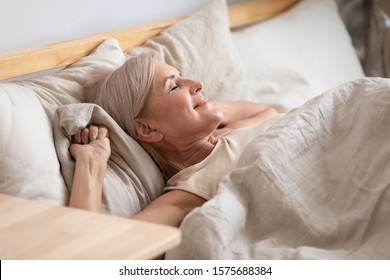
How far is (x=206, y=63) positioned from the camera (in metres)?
2.31

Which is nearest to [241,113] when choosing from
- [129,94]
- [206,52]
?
[206,52]

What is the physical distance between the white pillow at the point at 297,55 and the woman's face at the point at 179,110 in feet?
1.66

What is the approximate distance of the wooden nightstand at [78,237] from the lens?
1.18 meters

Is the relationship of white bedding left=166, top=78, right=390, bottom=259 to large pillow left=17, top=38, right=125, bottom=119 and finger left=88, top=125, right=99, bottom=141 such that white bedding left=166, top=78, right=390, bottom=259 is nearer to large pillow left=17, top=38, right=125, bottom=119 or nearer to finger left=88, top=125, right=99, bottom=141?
finger left=88, top=125, right=99, bottom=141

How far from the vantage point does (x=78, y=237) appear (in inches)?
48.3

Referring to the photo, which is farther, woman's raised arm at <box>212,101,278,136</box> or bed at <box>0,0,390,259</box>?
woman's raised arm at <box>212,101,278,136</box>

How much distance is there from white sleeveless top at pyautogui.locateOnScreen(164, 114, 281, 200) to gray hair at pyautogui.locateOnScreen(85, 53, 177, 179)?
4.2 inches

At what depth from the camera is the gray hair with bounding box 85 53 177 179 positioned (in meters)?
1.89

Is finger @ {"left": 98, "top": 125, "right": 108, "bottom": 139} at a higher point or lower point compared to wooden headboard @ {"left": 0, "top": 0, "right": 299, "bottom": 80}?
lower

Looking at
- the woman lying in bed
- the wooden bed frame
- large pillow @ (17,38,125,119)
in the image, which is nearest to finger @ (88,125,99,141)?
the woman lying in bed

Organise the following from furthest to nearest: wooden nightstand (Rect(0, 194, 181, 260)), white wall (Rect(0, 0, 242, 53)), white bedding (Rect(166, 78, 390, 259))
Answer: white wall (Rect(0, 0, 242, 53)), white bedding (Rect(166, 78, 390, 259)), wooden nightstand (Rect(0, 194, 181, 260))
